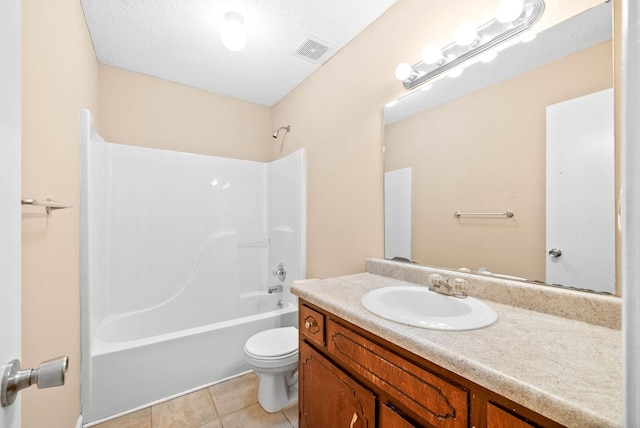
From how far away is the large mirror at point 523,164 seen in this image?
0.92 m

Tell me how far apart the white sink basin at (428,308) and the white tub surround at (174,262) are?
47.2 inches

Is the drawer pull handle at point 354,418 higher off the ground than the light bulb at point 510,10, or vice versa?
the light bulb at point 510,10

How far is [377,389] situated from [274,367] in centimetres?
96

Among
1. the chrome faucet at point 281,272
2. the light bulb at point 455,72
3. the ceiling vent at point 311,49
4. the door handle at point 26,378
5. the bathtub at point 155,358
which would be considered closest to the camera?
the door handle at point 26,378

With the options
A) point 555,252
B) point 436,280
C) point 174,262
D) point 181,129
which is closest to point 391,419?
point 436,280

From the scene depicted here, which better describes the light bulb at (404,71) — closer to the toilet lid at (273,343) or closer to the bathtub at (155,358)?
the toilet lid at (273,343)

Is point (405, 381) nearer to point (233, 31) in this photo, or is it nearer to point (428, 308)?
point (428, 308)

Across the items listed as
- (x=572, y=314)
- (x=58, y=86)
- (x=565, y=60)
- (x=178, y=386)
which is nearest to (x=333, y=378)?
(x=572, y=314)

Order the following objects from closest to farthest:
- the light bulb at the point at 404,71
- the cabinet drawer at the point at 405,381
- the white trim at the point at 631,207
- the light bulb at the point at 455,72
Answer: the white trim at the point at 631,207 < the cabinet drawer at the point at 405,381 < the light bulb at the point at 455,72 < the light bulb at the point at 404,71

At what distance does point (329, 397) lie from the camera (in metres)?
1.12

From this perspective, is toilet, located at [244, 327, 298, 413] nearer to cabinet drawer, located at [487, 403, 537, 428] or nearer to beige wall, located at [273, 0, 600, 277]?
beige wall, located at [273, 0, 600, 277]

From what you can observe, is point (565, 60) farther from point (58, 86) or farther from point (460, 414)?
point (58, 86)

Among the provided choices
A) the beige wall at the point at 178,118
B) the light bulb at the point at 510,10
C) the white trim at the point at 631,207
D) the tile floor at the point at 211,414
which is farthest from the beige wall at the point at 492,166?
the beige wall at the point at 178,118

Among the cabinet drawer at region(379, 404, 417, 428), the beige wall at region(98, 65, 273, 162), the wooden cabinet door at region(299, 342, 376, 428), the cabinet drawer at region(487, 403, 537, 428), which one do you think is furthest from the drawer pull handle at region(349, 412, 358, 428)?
the beige wall at region(98, 65, 273, 162)
